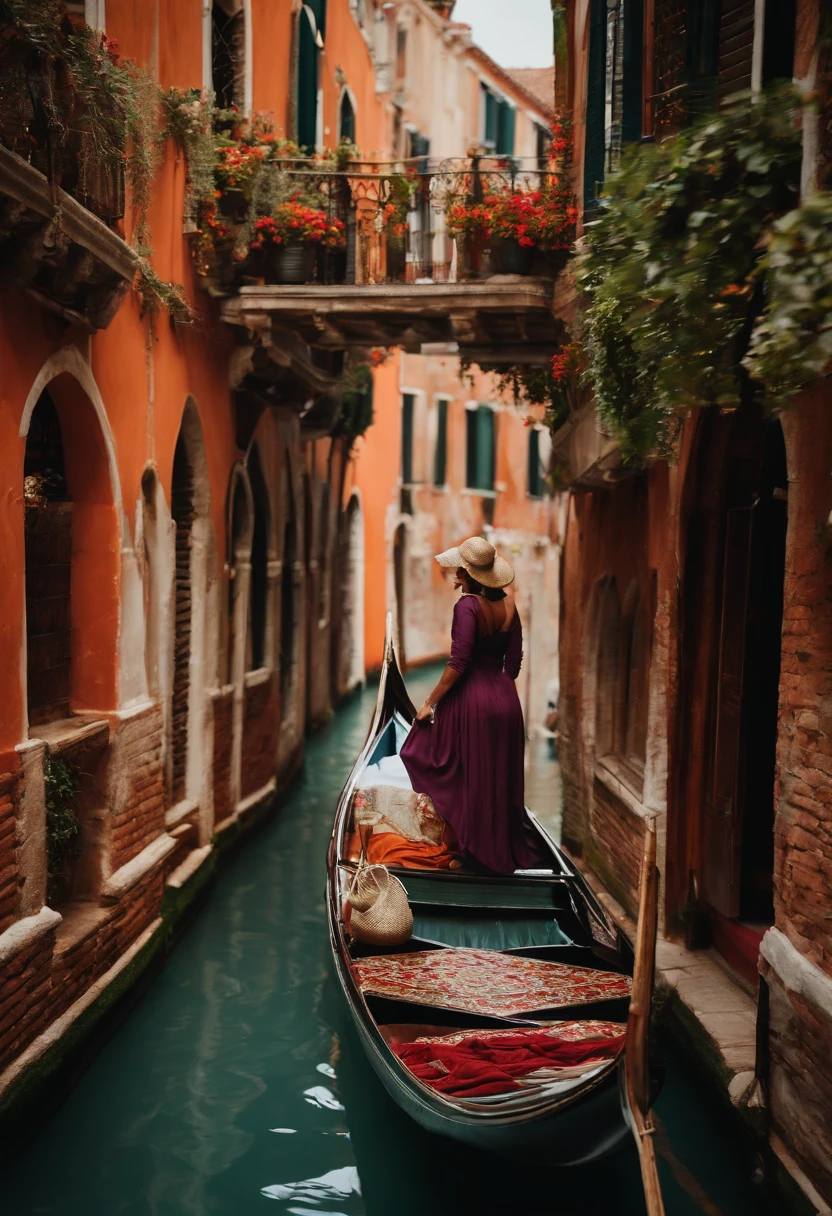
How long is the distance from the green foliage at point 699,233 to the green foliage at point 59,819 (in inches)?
111

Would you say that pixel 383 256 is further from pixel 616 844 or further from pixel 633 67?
pixel 616 844

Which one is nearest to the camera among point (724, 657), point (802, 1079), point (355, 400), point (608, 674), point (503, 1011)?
point (802, 1079)

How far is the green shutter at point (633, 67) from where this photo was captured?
5.25m

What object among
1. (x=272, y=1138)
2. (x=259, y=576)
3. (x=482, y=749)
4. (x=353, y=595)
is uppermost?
(x=259, y=576)

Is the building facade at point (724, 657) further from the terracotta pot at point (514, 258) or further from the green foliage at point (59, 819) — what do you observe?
the green foliage at point (59, 819)

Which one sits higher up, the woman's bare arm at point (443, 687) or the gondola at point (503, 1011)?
the woman's bare arm at point (443, 687)

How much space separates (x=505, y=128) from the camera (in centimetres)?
2178

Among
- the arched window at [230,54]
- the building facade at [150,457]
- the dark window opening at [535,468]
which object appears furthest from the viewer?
the dark window opening at [535,468]

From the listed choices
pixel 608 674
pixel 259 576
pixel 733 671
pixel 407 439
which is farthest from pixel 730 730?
pixel 407 439

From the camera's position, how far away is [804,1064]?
3416mm

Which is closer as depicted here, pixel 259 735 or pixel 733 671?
pixel 733 671

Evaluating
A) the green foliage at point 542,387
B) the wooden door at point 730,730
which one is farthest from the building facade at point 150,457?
the wooden door at point 730,730

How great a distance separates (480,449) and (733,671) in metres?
17.0

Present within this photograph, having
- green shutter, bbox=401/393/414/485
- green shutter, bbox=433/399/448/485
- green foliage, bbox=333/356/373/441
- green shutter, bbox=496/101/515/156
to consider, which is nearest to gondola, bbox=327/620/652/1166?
green foliage, bbox=333/356/373/441
